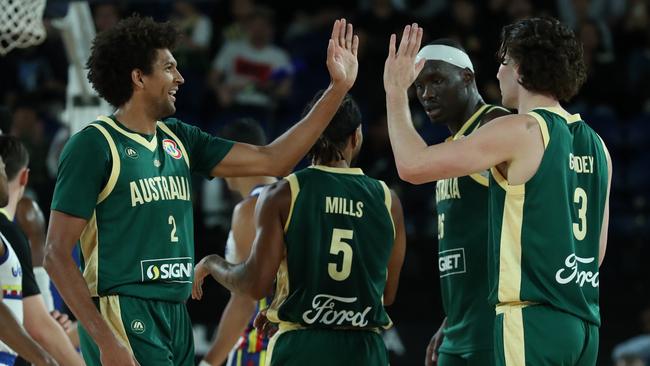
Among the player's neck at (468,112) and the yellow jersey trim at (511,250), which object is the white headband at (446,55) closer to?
the player's neck at (468,112)

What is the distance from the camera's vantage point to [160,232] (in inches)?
198

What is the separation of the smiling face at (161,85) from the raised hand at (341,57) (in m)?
0.75

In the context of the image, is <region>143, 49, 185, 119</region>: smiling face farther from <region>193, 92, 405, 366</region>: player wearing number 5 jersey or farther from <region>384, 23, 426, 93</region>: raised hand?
<region>384, 23, 426, 93</region>: raised hand

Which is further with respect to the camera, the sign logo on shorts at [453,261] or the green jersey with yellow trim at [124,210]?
the sign logo on shorts at [453,261]

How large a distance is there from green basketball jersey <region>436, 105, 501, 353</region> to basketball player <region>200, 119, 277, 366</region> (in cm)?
108

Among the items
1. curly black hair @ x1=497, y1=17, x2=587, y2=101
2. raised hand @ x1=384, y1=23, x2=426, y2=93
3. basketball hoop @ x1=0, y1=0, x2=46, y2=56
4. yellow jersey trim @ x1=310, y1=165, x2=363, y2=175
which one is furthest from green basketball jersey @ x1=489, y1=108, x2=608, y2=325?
basketball hoop @ x1=0, y1=0, x2=46, y2=56

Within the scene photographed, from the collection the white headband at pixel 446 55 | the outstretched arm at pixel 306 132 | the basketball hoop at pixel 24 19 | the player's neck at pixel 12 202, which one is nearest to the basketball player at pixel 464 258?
the white headband at pixel 446 55

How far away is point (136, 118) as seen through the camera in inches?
204

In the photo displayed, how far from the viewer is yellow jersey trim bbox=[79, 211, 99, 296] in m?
4.98

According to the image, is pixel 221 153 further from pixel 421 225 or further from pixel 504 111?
pixel 421 225

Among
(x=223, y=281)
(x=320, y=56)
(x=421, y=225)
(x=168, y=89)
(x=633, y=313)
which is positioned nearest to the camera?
(x=168, y=89)

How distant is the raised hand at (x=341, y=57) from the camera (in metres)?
5.40

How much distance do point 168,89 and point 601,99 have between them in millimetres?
8559

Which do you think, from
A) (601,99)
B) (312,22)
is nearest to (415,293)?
(601,99)
